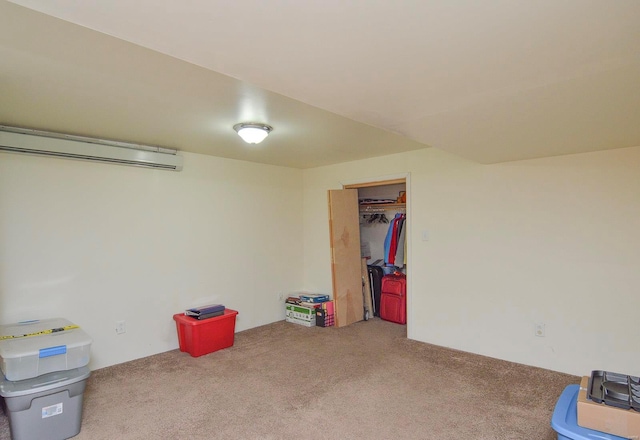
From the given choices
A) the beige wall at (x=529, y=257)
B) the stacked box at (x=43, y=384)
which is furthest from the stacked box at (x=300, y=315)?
the stacked box at (x=43, y=384)

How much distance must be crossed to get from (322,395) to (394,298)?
226cm

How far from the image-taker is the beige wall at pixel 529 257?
2816mm

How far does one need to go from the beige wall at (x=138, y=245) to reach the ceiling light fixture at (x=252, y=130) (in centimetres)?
137

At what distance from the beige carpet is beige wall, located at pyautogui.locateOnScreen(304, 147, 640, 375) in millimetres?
281

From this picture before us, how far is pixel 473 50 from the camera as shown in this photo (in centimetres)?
128

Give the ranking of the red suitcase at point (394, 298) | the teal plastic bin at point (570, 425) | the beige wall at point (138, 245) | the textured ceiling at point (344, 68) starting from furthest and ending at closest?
the red suitcase at point (394, 298)
the beige wall at point (138, 245)
the teal plastic bin at point (570, 425)
the textured ceiling at point (344, 68)

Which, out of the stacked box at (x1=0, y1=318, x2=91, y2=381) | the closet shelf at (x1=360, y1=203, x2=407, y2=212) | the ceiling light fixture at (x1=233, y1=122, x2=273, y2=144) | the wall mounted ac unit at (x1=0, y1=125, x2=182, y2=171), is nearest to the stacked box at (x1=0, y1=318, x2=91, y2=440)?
the stacked box at (x1=0, y1=318, x2=91, y2=381)

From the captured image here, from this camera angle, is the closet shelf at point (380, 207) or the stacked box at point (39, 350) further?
the closet shelf at point (380, 207)

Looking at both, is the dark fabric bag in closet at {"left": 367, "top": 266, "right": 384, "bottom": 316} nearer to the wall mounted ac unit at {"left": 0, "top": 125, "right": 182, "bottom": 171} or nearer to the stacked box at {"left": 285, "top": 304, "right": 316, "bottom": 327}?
the stacked box at {"left": 285, "top": 304, "right": 316, "bottom": 327}

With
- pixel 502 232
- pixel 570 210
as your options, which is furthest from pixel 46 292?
pixel 570 210

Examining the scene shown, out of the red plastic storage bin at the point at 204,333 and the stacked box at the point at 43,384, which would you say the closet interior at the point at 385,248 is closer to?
the red plastic storage bin at the point at 204,333

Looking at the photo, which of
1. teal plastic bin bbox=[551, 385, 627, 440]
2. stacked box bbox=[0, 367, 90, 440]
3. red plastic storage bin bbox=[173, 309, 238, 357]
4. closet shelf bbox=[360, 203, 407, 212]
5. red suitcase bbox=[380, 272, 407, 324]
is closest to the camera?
teal plastic bin bbox=[551, 385, 627, 440]

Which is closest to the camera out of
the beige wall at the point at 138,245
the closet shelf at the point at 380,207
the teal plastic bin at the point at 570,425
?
the teal plastic bin at the point at 570,425

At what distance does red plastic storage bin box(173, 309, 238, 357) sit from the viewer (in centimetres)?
355
